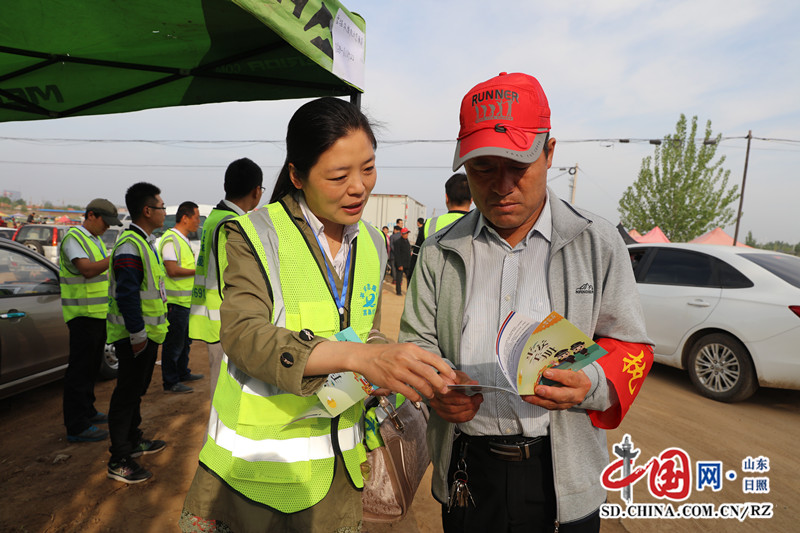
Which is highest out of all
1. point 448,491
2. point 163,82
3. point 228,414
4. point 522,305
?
point 163,82

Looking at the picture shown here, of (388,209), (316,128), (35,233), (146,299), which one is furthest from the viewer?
(388,209)

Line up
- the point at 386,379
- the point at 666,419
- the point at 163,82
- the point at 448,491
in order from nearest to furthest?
the point at 386,379 → the point at 448,491 → the point at 163,82 → the point at 666,419

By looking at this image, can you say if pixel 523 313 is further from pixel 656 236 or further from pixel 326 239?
pixel 656 236

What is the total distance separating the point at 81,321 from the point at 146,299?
79cm

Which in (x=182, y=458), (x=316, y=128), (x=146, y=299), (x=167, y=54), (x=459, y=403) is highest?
(x=167, y=54)

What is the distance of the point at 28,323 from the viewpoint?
14.1ft

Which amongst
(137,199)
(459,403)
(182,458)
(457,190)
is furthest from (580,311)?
(137,199)

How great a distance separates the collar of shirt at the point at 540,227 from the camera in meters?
1.49

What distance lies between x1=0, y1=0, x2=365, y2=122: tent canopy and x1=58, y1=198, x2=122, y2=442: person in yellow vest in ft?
4.29

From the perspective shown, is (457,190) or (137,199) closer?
(137,199)

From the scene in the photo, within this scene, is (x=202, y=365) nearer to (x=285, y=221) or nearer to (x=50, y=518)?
(x=50, y=518)

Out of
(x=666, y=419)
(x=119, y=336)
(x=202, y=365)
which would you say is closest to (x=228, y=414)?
(x=119, y=336)

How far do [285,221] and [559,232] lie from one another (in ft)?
2.99

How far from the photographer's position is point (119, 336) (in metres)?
3.32
